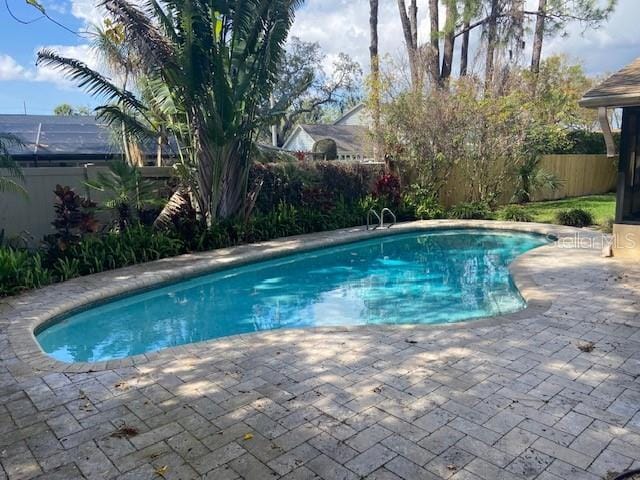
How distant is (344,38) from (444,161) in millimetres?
24050

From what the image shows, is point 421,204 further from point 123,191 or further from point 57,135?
point 57,135

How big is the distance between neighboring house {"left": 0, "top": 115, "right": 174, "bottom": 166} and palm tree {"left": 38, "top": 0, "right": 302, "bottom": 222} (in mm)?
3533

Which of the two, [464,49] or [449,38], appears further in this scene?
[464,49]

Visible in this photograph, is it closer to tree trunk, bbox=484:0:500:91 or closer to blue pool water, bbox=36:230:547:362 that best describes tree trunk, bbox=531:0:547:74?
tree trunk, bbox=484:0:500:91

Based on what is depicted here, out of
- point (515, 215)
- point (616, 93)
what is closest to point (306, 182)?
point (515, 215)

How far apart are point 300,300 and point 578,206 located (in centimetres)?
1310

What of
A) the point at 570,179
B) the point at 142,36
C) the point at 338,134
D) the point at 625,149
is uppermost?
the point at 338,134

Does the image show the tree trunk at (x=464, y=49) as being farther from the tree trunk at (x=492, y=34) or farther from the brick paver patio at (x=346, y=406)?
the brick paver patio at (x=346, y=406)

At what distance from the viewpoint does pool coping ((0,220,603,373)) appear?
505 centimetres

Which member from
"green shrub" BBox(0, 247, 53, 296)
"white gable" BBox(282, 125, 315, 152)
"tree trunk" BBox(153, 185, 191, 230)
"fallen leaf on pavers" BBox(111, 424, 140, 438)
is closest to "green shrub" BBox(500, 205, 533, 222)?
"tree trunk" BBox(153, 185, 191, 230)

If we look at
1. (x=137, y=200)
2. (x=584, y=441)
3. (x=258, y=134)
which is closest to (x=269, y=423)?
(x=584, y=441)

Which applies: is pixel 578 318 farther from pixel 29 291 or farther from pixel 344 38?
pixel 344 38

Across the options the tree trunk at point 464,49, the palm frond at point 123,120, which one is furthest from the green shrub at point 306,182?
the tree trunk at point 464,49

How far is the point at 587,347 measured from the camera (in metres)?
4.80
